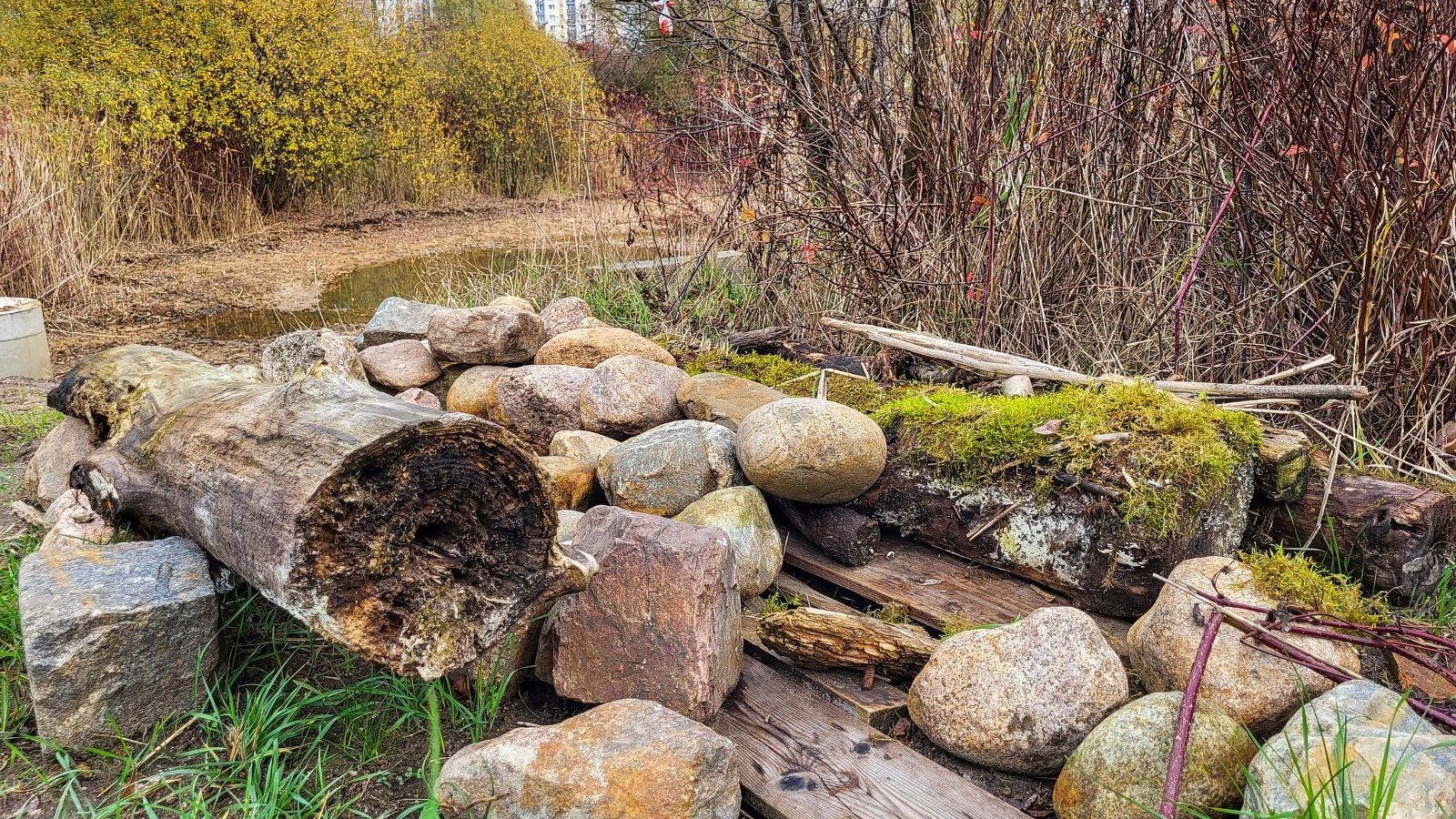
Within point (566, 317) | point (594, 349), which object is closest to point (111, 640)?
point (594, 349)

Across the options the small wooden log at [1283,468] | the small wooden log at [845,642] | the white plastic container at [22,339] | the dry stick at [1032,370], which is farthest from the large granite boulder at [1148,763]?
the white plastic container at [22,339]

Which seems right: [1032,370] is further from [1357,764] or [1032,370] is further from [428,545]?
[428,545]

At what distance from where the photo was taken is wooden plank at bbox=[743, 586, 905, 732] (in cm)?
249

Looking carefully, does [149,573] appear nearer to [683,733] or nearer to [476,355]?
[683,733]

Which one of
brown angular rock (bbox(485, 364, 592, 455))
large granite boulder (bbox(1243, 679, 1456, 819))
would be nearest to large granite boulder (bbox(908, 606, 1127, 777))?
large granite boulder (bbox(1243, 679, 1456, 819))

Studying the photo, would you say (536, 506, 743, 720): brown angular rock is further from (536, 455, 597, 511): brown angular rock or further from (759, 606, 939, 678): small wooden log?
(536, 455, 597, 511): brown angular rock

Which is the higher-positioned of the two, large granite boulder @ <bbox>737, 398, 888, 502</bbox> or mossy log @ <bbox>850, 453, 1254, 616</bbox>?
large granite boulder @ <bbox>737, 398, 888, 502</bbox>

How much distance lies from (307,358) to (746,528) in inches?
62.3

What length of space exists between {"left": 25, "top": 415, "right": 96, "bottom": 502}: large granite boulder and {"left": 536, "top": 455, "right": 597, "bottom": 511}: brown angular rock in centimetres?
158

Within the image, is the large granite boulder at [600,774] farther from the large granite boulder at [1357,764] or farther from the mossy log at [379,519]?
the large granite boulder at [1357,764]

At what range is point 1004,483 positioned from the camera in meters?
3.06

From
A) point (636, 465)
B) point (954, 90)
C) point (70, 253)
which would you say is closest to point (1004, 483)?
point (636, 465)

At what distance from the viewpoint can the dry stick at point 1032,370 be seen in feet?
10.4

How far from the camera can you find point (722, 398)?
3914mm
